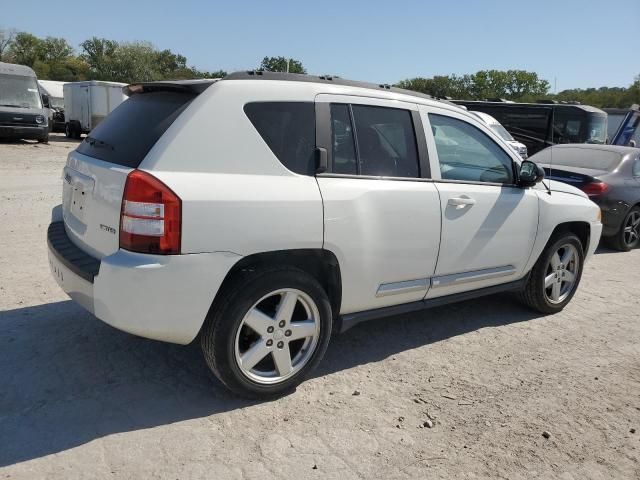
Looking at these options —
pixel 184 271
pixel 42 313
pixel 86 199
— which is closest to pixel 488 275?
pixel 184 271

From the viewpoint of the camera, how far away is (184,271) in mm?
2906

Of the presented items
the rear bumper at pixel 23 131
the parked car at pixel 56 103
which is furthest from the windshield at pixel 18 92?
the parked car at pixel 56 103

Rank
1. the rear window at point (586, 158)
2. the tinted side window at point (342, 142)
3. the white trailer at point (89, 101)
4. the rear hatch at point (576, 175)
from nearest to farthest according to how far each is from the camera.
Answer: the tinted side window at point (342, 142) < the rear hatch at point (576, 175) < the rear window at point (586, 158) < the white trailer at point (89, 101)

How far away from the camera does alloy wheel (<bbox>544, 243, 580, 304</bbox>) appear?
5.11 metres

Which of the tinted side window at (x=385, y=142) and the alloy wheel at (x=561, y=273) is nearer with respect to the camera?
the tinted side window at (x=385, y=142)

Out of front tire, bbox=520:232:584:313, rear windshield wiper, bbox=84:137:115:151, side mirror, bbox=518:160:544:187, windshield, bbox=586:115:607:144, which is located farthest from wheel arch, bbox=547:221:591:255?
windshield, bbox=586:115:607:144

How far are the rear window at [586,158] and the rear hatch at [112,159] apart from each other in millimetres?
6712

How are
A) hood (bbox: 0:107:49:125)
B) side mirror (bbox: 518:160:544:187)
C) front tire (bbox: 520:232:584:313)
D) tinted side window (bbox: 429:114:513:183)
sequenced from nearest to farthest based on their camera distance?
tinted side window (bbox: 429:114:513:183) → side mirror (bbox: 518:160:544:187) → front tire (bbox: 520:232:584:313) → hood (bbox: 0:107:49:125)

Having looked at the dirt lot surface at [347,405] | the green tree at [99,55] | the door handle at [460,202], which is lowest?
the dirt lot surface at [347,405]

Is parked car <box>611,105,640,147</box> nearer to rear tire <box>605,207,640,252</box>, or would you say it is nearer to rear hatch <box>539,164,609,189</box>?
rear tire <box>605,207,640,252</box>

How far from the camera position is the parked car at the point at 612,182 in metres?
8.21

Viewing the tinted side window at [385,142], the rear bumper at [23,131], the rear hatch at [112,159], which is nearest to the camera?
the rear hatch at [112,159]

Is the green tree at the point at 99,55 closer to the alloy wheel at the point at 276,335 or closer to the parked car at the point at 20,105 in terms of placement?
the parked car at the point at 20,105

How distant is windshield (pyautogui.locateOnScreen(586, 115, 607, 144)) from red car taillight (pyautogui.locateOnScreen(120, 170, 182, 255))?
2016 centimetres
